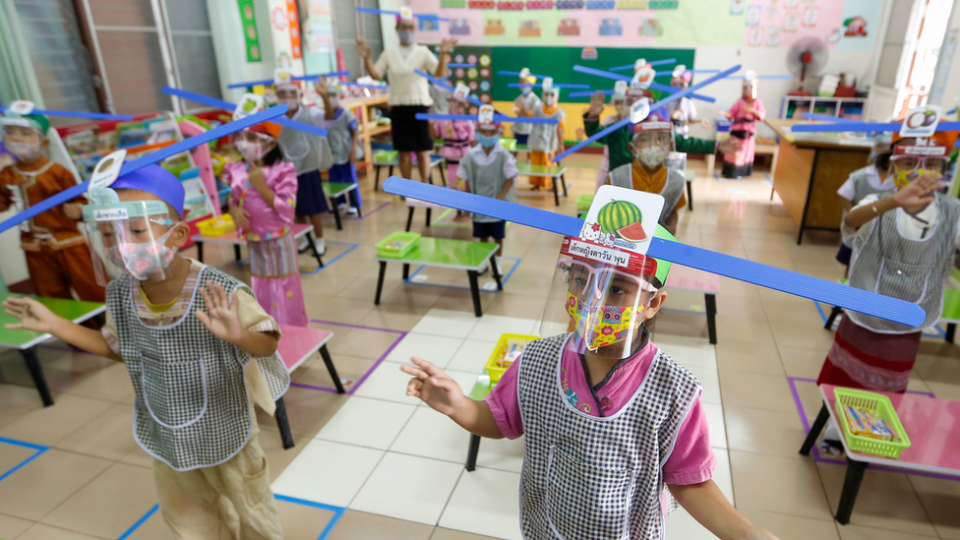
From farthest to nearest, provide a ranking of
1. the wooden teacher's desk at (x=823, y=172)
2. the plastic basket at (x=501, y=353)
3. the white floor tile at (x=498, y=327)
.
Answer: the wooden teacher's desk at (x=823, y=172), the white floor tile at (x=498, y=327), the plastic basket at (x=501, y=353)

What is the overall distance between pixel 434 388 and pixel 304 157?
15.7 feet

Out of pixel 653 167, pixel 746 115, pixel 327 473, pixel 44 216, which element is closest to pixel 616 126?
pixel 653 167

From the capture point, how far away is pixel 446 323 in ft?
14.7

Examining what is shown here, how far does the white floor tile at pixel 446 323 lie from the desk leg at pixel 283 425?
146 cm

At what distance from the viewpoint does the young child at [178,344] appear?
1739 mm

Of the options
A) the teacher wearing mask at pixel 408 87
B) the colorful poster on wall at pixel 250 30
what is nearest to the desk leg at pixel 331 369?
the teacher wearing mask at pixel 408 87

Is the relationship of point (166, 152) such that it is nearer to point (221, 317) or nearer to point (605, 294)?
point (221, 317)

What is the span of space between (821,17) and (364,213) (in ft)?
27.8

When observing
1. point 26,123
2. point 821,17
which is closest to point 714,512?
point 26,123

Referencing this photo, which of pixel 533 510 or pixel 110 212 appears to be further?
pixel 110 212

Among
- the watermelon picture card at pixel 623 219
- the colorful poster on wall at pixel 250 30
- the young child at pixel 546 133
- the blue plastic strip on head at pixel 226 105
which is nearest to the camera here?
the watermelon picture card at pixel 623 219

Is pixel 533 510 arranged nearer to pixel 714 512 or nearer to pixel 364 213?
pixel 714 512

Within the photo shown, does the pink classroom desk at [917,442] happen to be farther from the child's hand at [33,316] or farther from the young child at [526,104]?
the young child at [526,104]

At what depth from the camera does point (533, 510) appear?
1.48 meters
